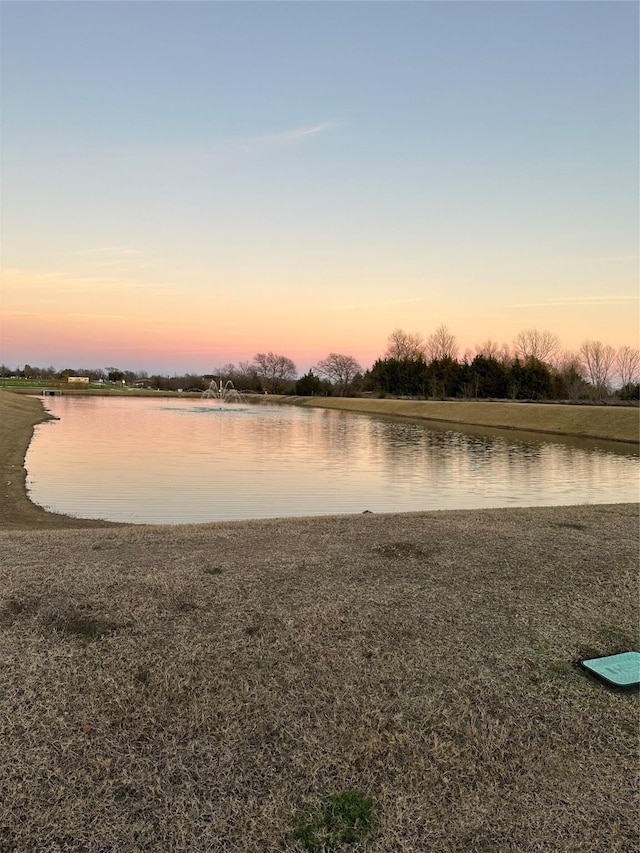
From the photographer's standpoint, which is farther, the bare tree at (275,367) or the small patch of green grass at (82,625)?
the bare tree at (275,367)

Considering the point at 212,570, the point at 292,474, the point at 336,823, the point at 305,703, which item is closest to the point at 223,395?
the point at 292,474

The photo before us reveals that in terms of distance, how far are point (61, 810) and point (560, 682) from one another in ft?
8.86

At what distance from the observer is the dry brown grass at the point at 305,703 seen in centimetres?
225

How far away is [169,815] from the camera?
2232 mm

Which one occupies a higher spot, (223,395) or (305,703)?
(223,395)

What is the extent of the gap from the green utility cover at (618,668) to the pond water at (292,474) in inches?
261

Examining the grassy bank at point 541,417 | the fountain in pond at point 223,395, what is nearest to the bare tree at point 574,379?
the grassy bank at point 541,417

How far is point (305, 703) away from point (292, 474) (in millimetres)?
11705

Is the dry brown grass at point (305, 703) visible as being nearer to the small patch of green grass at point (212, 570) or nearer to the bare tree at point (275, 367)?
the small patch of green grass at point (212, 570)

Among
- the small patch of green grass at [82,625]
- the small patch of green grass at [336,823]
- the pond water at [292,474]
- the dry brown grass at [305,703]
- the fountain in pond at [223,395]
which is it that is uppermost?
the fountain in pond at [223,395]

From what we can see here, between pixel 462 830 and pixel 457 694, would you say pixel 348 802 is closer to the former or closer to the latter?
pixel 462 830

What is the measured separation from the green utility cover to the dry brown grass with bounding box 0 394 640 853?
0.09 m

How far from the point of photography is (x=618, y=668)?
11.4 ft

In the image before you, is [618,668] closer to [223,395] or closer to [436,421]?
[436,421]
